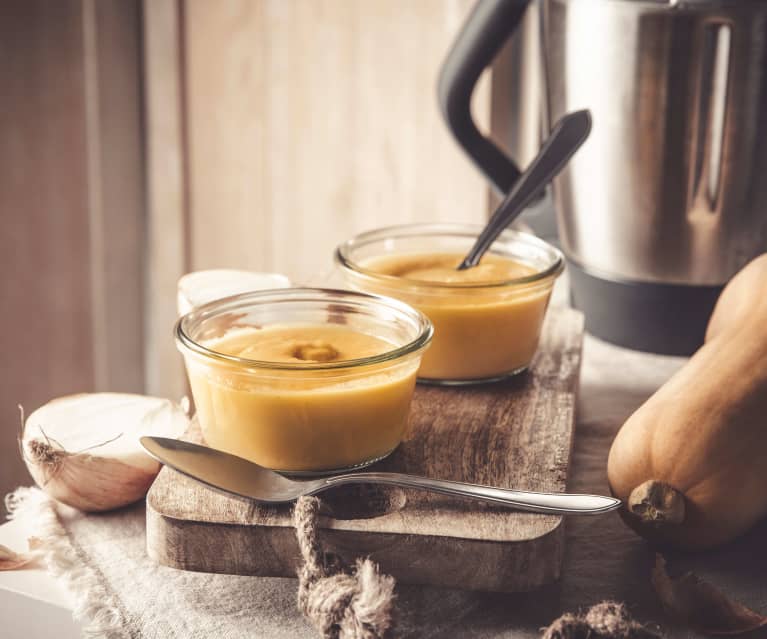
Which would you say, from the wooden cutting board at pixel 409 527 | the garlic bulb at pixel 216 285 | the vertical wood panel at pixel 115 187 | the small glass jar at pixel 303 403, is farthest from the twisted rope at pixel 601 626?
the vertical wood panel at pixel 115 187

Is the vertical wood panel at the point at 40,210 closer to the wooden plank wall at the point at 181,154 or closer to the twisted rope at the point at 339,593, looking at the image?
the wooden plank wall at the point at 181,154

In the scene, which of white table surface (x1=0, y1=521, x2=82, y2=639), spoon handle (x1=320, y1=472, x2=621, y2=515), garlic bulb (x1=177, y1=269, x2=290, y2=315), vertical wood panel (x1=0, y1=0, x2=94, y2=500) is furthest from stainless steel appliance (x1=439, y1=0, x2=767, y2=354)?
vertical wood panel (x1=0, y1=0, x2=94, y2=500)

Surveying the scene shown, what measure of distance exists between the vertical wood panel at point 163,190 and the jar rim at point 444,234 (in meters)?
1.18

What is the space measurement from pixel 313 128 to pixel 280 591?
4.73ft

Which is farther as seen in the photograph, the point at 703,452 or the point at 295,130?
the point at 295,130

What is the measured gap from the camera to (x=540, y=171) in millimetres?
915

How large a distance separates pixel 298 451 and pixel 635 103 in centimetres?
51

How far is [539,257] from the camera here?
3.12ft

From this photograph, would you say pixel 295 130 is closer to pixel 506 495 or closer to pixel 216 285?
pixel 216 285

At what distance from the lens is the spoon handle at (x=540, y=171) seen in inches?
35.4

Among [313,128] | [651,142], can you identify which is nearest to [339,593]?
[651,142]

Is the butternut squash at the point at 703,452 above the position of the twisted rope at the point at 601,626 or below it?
above

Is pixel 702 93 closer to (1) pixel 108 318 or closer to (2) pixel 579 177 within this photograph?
(2) pixel 579 177

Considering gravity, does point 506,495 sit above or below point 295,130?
below
